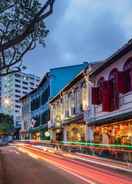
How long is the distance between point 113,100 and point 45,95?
1661 inches

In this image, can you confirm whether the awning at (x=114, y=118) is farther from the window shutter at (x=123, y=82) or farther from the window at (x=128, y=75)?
the window at (x=128, y=75)

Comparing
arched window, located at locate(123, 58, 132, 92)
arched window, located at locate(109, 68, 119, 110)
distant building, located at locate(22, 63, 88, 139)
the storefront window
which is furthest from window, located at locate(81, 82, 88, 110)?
distant building, located at locate(22, 63, 88, 139)

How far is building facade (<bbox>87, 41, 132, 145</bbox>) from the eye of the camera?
1232 inches

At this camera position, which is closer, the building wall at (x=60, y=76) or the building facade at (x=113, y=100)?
the building facade at (x=113, y=100)

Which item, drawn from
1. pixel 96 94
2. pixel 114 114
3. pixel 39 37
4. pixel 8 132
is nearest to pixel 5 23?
pixel 39 37

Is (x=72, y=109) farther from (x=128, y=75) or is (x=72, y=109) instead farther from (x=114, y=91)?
(x=128, y=75)

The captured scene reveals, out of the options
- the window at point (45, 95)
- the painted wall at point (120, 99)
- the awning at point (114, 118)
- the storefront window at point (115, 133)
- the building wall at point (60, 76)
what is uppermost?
the building wall at point (60, 76)

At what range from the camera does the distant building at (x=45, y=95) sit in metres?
70.8

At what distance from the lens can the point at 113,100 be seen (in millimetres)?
34062

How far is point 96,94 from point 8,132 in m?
75.2

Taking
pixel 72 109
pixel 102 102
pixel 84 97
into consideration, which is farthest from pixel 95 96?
pixel 72 109

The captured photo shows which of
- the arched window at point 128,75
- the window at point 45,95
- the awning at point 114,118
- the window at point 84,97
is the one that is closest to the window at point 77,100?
the window at point 84,97

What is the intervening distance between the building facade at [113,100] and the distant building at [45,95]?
23233 mm

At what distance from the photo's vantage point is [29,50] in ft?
72.5
